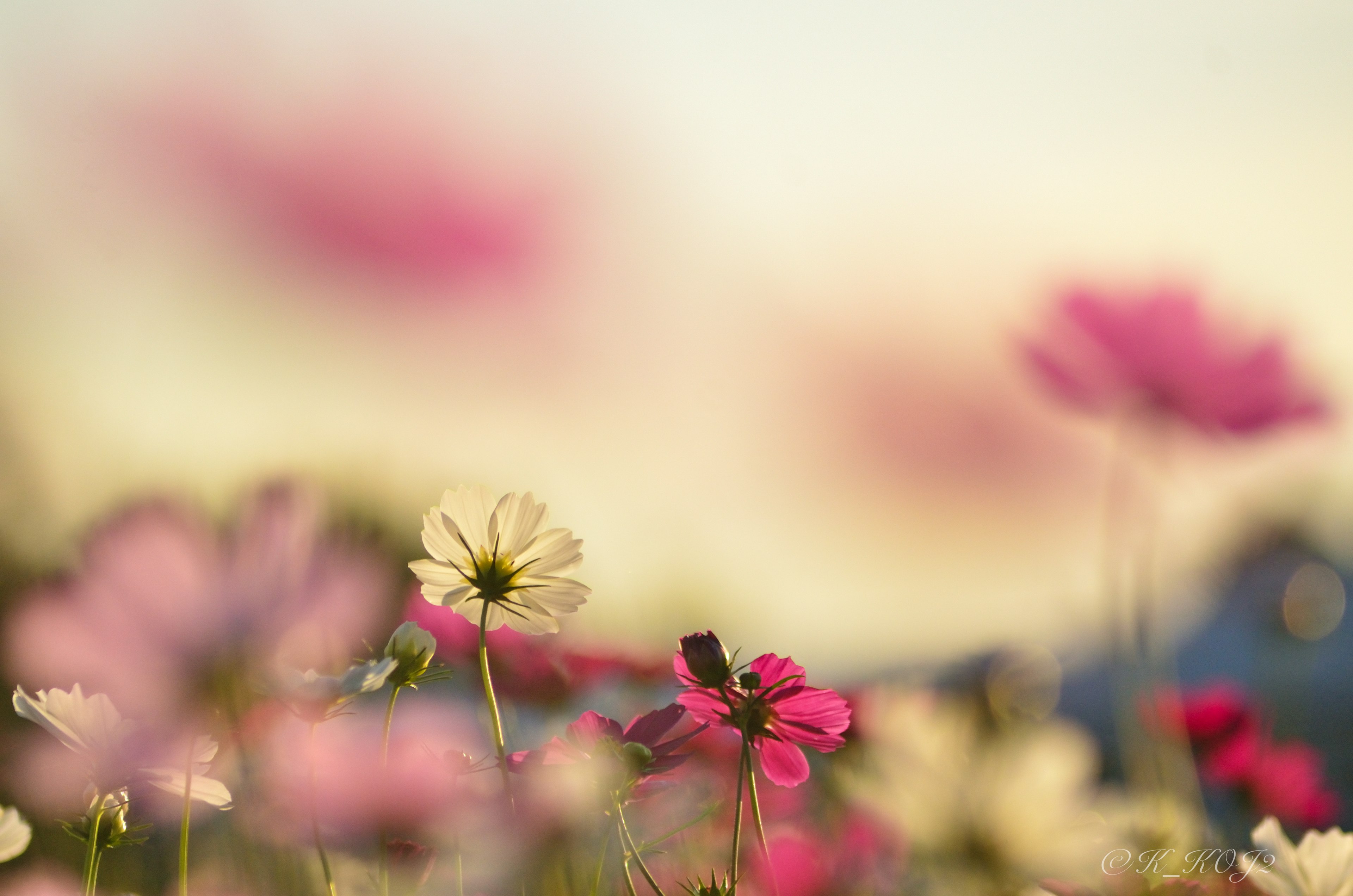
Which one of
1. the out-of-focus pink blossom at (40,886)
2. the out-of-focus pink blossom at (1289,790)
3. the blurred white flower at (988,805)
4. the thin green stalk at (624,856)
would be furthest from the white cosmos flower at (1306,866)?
the out-of-focus pink blossom at (1289,790)

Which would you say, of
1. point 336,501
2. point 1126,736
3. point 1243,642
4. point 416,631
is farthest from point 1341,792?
point 416,631

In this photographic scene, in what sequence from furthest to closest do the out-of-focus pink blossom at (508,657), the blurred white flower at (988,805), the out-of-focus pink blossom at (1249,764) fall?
the out-of-focus pink blossom at (1249,764), the out-of-focus pink blossom at (508,657), the blurred white flower at (988,805)

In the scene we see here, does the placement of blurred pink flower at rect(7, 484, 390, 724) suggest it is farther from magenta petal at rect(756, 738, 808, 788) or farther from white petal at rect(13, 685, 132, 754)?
magenta petal at rect(756, 738, 808, 788)

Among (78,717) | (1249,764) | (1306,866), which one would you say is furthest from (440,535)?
(1249,764)

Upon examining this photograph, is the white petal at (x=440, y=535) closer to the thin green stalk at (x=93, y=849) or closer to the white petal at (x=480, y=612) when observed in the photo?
the white petal at (x=480, y=612)

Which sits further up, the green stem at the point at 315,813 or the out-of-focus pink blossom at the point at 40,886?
the green stem at the point at 315,813

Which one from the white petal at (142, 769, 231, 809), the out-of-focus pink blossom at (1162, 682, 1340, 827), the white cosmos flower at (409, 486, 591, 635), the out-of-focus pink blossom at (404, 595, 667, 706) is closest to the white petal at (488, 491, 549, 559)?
the white cosmos flower at (409, 486, 591, 635)

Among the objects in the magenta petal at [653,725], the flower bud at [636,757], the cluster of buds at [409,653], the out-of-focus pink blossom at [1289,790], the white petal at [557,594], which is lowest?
the out-of-focus pink blossom at [1289,790]
